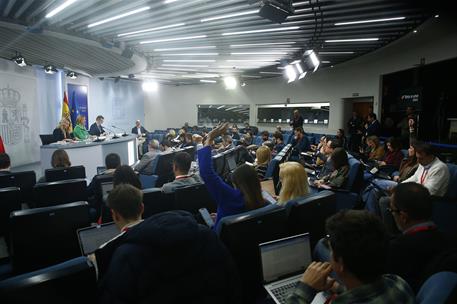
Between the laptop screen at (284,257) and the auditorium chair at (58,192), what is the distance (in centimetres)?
267

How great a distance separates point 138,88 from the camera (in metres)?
17.2

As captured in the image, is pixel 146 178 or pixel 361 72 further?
pixel 361 72

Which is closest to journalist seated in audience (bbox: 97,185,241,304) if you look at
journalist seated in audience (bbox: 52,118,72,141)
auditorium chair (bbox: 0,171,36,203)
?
auditorium chair (bbox: 0,171,36,203)

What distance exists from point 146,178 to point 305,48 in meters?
5.26

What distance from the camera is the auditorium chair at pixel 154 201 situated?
2.99m

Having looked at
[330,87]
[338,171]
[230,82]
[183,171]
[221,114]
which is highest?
[230,82]

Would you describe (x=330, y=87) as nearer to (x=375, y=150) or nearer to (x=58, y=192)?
(x=375, y=150)

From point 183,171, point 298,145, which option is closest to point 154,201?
point 183,171

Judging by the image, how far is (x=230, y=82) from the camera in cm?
1505

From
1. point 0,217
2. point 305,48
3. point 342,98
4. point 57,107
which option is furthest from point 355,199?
point 57,107

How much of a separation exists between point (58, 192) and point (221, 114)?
1354cm

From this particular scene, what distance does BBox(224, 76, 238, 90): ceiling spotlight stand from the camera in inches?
579

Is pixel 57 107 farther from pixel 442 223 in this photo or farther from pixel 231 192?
pixel 442 223

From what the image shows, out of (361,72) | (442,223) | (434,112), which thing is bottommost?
(442,223)
